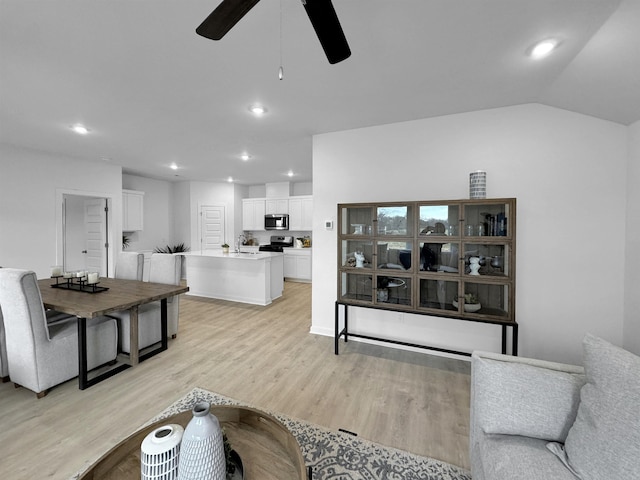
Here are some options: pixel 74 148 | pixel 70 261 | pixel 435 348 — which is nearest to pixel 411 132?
pixel 435 348

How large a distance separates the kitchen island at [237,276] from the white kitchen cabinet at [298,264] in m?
1.46

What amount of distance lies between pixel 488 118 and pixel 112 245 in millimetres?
6711

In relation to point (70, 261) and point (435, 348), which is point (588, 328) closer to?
point (435, 348)

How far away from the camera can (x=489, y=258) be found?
2.60 meters

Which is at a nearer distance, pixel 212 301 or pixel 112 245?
pixel 212 301

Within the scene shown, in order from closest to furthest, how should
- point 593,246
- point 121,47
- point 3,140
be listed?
point 121,47 < point 593,246 < point 3,140

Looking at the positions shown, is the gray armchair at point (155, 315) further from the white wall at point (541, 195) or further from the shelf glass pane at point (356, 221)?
the white wall at point (541, 195)

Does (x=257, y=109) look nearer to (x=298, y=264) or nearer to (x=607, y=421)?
(x=607, y=421)

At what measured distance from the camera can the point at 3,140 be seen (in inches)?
155

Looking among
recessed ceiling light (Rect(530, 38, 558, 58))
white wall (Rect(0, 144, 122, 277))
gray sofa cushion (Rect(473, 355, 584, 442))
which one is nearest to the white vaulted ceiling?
recessed ceiling light (Rect(530, 38, 558, 58))

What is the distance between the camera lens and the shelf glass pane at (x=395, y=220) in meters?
2.86

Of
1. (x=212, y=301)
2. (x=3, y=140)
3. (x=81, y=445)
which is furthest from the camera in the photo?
(x=212, y=301)

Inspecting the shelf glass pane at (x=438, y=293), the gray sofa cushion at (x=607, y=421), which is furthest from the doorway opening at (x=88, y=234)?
the gray sofa cushion at (x=607, y=421)

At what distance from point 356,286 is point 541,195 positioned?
2.05 metres
